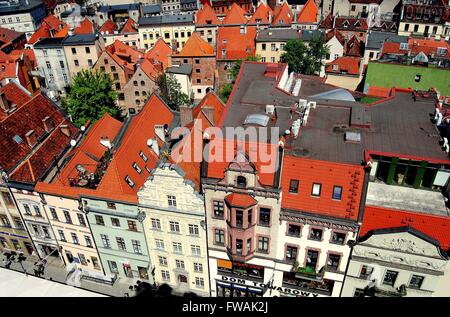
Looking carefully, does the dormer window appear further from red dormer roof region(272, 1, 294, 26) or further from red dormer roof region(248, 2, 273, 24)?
red dormer roof region(272, 1, 294, 26)

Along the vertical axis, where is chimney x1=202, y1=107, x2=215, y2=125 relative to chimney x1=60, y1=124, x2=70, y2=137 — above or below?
above

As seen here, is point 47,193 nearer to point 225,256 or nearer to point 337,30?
point 225,256

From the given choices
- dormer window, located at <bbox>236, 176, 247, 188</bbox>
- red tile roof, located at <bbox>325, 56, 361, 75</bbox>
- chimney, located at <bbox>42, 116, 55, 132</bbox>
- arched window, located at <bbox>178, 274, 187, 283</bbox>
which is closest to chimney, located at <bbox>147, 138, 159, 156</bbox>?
dormer window, located at <bbox>236, 176, 247, 188</bbox>

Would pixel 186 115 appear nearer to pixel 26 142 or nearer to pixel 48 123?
pixel 48 123

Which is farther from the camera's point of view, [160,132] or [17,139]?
[160,132]

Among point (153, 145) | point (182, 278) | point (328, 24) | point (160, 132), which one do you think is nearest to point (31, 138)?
point (153, 145)

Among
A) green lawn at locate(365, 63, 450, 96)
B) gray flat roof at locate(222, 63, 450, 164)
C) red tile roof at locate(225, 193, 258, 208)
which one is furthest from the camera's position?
green lawn at locate(365, 63, 450, 96)
